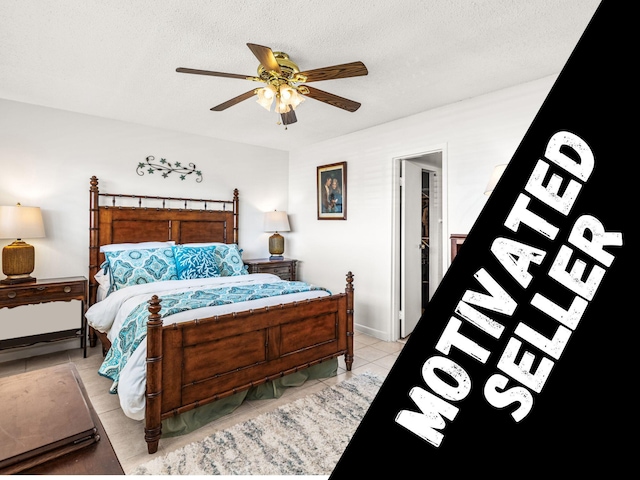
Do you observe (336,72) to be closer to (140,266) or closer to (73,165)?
(140,266)

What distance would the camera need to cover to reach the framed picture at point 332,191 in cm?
417

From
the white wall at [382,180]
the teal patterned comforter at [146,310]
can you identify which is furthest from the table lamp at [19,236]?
the white wall at [382,180]

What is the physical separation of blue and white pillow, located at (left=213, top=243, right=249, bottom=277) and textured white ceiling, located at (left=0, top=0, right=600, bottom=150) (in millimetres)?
1549

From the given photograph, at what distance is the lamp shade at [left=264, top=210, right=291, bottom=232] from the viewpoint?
456cm

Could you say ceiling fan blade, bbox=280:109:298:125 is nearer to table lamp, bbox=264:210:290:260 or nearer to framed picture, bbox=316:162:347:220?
framed picture, bbox=316:162:347:220

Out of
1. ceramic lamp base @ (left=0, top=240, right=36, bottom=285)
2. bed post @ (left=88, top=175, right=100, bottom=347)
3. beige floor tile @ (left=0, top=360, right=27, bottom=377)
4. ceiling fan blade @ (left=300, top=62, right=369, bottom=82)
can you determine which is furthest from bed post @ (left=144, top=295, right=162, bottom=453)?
bed post @ (left=88, top=175, right=100, bottom=347)

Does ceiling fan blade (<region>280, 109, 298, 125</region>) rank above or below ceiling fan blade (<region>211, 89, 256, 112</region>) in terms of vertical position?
below

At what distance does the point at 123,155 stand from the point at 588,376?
4236 millimetres

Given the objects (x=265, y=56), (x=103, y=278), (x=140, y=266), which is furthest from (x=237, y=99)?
(x=103, y=278)

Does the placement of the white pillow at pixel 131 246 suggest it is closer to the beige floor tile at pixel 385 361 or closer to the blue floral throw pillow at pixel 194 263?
the blue floral throw pillow at pixel 194 263

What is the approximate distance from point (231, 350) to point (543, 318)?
209 cm

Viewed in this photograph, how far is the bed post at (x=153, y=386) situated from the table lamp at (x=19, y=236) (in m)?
1.93

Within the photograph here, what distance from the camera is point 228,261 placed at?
3.79 m

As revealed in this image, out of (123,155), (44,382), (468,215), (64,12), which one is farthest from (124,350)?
(468,215)
